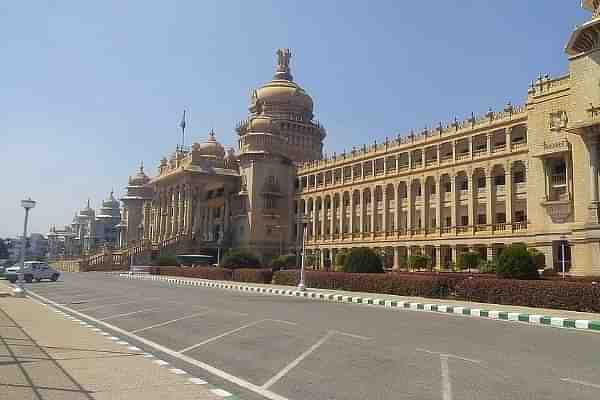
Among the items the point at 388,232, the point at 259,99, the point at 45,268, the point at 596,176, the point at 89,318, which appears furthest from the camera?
the point at 259,99

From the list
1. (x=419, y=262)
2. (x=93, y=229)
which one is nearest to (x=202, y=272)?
(x=419, y=262)

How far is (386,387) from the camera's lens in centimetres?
668

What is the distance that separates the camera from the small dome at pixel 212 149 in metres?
68.2

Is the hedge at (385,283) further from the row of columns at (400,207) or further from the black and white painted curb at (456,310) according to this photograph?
the row of columns at (400,207)

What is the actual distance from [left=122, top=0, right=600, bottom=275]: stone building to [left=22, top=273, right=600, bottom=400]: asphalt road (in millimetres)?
16177

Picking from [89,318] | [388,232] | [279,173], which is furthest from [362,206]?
[89,318]

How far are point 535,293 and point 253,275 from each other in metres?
20.5

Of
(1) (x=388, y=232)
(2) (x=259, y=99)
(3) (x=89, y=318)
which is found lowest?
(3) (x=89, y=318)

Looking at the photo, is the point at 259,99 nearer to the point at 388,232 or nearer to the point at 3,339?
the point at 388,232

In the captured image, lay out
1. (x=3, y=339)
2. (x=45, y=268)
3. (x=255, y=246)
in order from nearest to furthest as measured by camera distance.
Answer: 1. (x=3, y=339)
2. (x=45, y=268)
3. (x=255, y=246)

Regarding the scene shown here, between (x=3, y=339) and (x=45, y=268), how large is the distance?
30231mm

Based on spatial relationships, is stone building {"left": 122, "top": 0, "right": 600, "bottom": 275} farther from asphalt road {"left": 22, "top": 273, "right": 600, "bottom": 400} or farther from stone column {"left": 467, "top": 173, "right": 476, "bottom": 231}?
asphalt road {"left": 22, "top": 273, "right": 600, "bottom": 400}

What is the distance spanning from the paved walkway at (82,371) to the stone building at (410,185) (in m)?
22.7

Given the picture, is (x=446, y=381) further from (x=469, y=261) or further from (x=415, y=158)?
(x=415, y=158)
